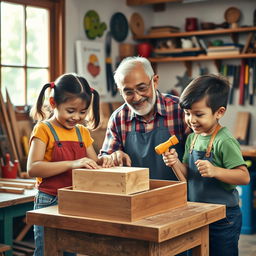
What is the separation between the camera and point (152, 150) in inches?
115

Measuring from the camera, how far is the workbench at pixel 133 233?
205cm

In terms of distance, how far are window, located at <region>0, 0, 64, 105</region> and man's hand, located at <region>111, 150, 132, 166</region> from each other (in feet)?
8.05

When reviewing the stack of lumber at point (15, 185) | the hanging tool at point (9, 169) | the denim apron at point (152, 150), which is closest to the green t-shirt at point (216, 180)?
the denim apron at point (152, 150)

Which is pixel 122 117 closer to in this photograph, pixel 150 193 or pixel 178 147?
pixel 178 147

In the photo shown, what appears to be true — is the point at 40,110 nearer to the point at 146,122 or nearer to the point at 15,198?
the point at 146,122

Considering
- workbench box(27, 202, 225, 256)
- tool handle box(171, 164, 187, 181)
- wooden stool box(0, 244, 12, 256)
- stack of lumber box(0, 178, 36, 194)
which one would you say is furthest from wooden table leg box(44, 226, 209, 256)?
stack of lumber box(0, 178, 36, 194)

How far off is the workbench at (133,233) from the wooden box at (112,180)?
0.13 m

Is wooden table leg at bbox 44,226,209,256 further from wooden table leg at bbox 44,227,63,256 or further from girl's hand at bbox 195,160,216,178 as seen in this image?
girl's hand at bbox 195,160,216,178

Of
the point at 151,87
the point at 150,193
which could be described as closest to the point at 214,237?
the point at 150,193

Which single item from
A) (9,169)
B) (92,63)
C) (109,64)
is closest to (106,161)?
(9,169)

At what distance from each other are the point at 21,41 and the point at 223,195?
3189 mm

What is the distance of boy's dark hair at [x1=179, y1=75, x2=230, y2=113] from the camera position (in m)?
2.59

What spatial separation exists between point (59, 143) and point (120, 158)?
12.3 inches

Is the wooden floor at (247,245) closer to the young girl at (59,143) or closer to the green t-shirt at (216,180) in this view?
the green t-shirt at (216,180)
